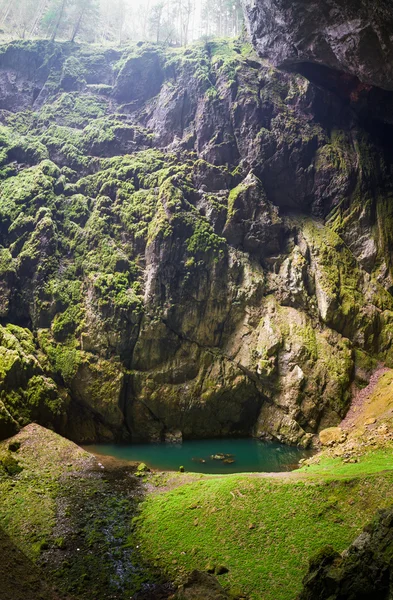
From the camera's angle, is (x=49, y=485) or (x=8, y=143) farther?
(x=8, y=143)

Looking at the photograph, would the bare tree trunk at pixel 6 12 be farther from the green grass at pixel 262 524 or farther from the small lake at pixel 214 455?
the green grass at pixel 262 524

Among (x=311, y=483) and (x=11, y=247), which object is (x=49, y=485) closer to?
(x=311, y=483)

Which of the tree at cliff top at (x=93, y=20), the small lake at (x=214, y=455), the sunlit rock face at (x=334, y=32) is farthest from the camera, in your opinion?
the tree at cliff top at (x=93, y=20)

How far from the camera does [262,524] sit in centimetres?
1416

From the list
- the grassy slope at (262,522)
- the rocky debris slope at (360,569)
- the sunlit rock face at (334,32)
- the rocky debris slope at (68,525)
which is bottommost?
the rocky debris slope at (68,525)

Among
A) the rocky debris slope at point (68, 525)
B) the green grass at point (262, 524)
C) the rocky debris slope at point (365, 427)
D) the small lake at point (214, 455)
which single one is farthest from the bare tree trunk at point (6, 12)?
the green grass at point (262, 524)

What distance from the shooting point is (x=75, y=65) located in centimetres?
5362

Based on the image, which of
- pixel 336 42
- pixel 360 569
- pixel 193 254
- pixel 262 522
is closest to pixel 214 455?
→ pixel 262 522

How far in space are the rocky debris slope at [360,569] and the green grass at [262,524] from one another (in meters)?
1.57

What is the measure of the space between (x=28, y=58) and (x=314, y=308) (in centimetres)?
4952

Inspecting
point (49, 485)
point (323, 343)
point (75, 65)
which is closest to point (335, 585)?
point (49, 485)

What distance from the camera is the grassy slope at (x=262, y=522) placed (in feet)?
39.9

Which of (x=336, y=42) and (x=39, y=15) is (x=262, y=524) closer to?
(x=336, y=42)

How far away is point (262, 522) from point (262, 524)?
0.11m
